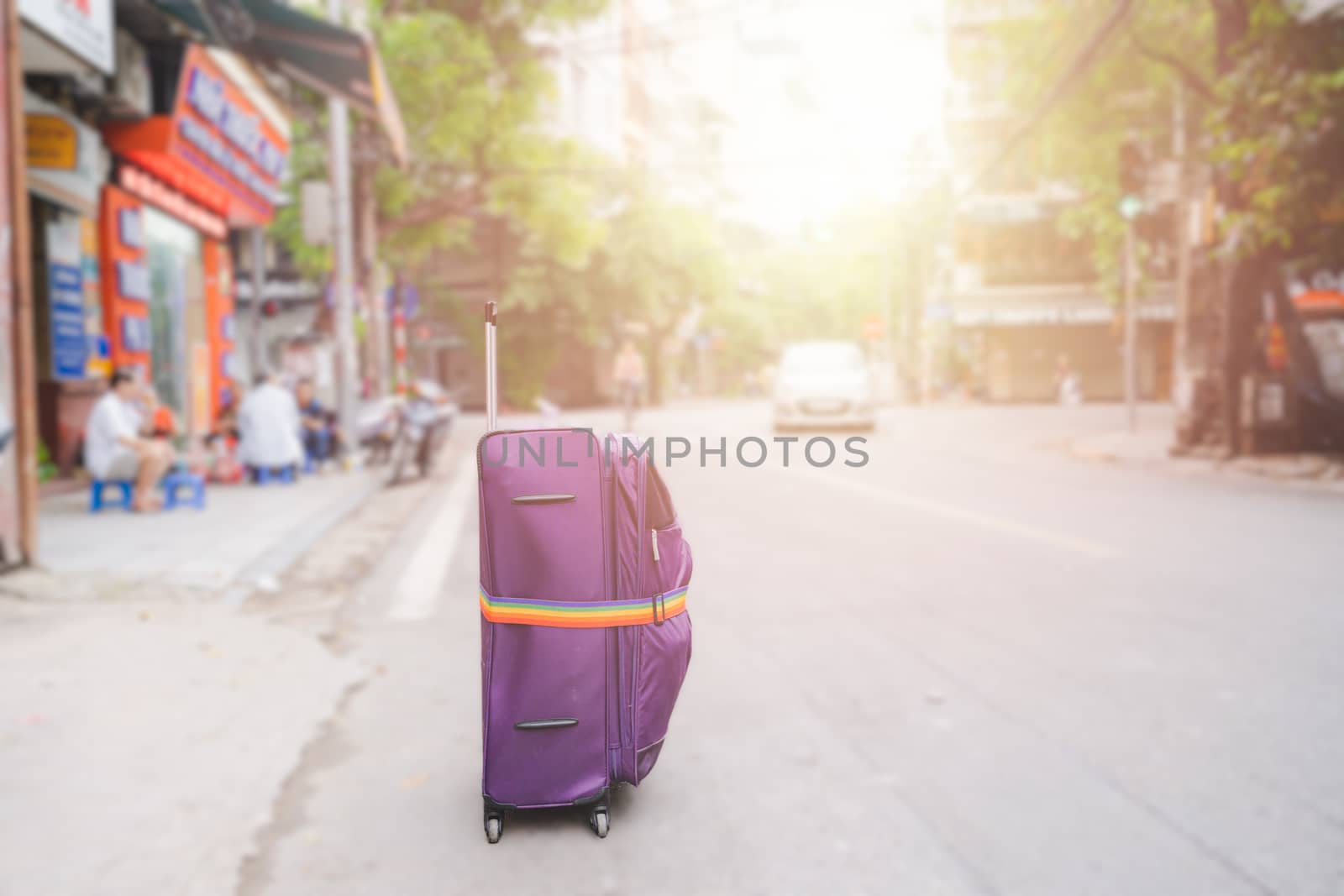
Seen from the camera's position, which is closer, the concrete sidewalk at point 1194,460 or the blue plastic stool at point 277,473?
the blue plastic stool at point 277,473

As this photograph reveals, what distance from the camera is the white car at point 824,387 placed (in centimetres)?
95

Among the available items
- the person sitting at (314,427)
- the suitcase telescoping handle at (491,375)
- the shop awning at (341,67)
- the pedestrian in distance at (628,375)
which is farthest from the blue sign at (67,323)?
the suitcase telescoping handle at (491,375)

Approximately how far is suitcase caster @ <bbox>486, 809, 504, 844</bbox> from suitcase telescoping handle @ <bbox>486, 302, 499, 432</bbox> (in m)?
0.17

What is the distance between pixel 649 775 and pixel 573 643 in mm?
78

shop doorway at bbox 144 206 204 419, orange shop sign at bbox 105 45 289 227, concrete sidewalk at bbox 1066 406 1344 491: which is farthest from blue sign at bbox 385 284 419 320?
shop doorway at bbox 144 206 204 419

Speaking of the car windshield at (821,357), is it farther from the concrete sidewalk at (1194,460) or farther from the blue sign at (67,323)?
the concrete sidewalk at (1194,460)

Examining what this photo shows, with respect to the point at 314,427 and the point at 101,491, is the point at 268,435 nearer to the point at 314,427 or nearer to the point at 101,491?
the point at 314,427

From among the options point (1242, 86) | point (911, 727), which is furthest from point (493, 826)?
point (1242, 86)

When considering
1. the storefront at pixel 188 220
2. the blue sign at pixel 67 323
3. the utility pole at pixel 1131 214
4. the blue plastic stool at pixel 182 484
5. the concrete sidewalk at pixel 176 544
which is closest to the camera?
the concrete sidewalk at pixel 176 544

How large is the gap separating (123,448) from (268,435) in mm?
2179

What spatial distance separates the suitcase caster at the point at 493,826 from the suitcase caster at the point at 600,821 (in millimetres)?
41

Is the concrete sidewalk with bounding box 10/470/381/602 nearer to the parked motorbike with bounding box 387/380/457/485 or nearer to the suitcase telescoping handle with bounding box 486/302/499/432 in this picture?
the parked motorbike with bounding box 387/380/457/485

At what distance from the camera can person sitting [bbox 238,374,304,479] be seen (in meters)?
13.0

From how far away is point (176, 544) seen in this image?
353 inches
